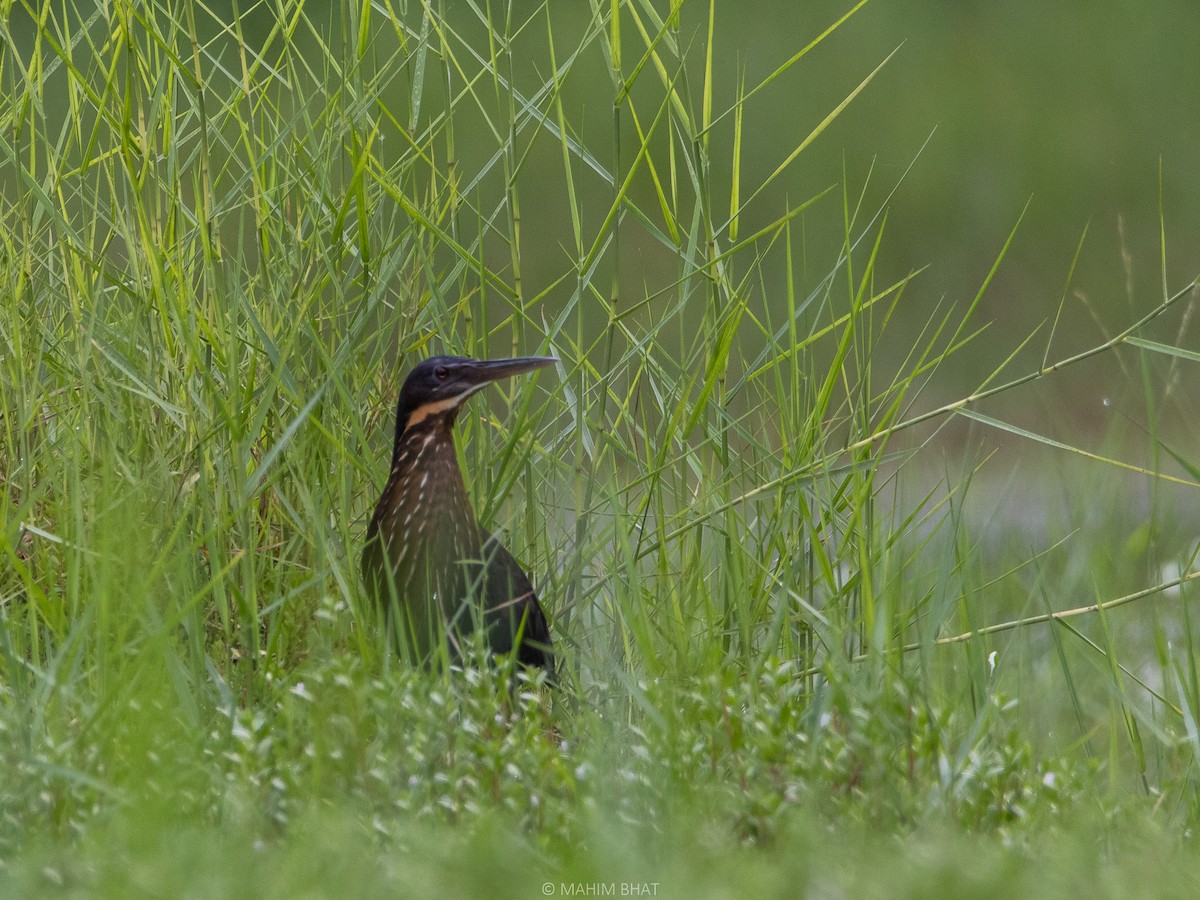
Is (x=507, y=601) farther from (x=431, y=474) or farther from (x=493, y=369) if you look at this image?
(x=493, y=369)

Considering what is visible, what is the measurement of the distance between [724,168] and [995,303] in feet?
5.29

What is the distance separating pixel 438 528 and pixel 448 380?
272mm

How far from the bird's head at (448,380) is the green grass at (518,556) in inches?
3.0

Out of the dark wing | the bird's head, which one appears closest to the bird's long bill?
the bird's head

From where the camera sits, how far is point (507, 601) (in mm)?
2941

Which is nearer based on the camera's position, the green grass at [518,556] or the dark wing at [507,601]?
the green grass at [518,556]

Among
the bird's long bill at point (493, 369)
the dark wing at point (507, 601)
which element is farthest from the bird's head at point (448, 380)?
the dark wing at point (507, 601)

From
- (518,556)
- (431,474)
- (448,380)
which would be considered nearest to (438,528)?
(431,474)

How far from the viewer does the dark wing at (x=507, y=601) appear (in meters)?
2.93

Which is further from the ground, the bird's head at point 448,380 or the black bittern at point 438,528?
the bird's head at point 448,380

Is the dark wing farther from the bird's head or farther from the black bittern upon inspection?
the bird's head

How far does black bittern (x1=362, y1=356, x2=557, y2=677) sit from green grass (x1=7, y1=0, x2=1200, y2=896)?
0.09 meters

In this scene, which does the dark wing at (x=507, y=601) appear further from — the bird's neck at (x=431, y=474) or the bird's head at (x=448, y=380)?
the bird's head at (x=448, y=380)

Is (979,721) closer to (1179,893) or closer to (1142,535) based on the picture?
(1179,893)
